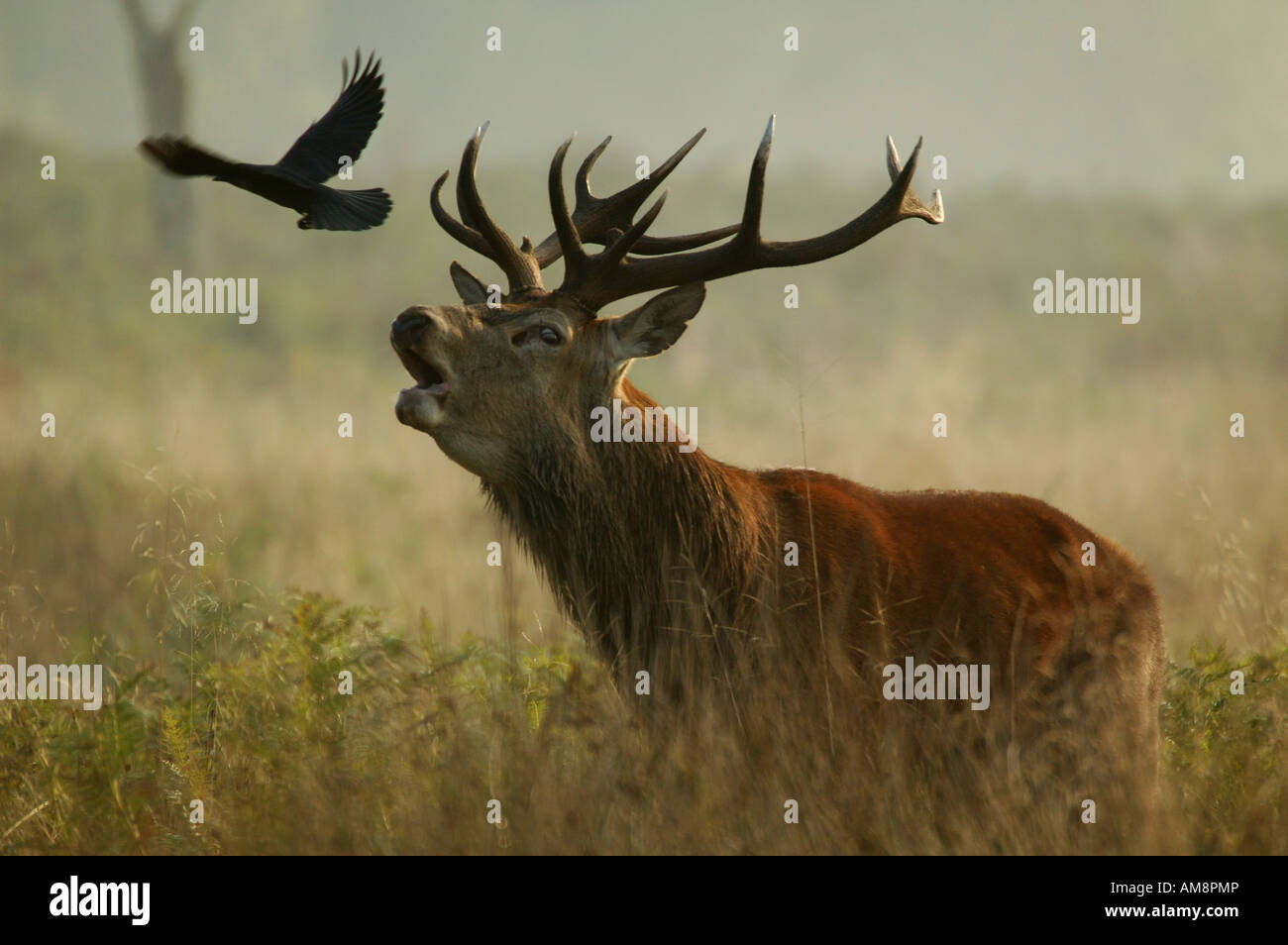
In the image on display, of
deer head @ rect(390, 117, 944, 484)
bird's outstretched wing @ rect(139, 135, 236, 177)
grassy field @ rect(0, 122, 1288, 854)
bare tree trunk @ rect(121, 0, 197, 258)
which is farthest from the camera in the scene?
bare tree trunk @ rect(121, 0, 197, 258)

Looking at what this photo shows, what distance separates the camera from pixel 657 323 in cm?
567

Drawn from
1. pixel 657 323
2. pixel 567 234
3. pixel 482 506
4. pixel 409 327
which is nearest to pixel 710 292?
pixel 482 506

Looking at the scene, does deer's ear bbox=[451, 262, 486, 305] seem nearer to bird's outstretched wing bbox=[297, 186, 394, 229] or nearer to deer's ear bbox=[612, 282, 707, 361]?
bird's outstretched wing bbox=[297, 186, 394, 229]

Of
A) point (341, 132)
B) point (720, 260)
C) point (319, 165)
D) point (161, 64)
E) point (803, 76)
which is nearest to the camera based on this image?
point (720, 260)

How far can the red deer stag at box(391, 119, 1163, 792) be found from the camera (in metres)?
5.25

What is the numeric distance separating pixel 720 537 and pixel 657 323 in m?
0.92

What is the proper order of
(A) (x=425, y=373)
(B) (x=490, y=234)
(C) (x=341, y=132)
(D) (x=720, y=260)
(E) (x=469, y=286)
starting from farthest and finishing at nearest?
(E) (x=469, y=286)
(C) (x=341, y=132)
(B) (x=490, y=234)
(D) (x=720, y=260)
(A) (x=425, y=373)

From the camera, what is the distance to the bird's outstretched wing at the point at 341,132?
6078 millimetres

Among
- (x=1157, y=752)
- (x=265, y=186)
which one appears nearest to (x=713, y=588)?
(x=1157, y=752)

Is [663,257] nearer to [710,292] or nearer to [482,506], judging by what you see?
[482,506]

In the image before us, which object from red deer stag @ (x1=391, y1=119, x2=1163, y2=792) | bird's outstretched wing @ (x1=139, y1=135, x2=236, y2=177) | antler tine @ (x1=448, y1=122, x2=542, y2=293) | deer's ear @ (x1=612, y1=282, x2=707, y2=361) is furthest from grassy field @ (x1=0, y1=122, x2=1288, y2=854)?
bird's outstretched wing @ (x1=139, y1=135, x2=236, y2=177)

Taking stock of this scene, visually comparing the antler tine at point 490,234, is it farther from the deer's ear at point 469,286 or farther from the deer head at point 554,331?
the deer's ear at point 469,286

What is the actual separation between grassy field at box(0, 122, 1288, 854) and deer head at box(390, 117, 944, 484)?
1.57 ft
